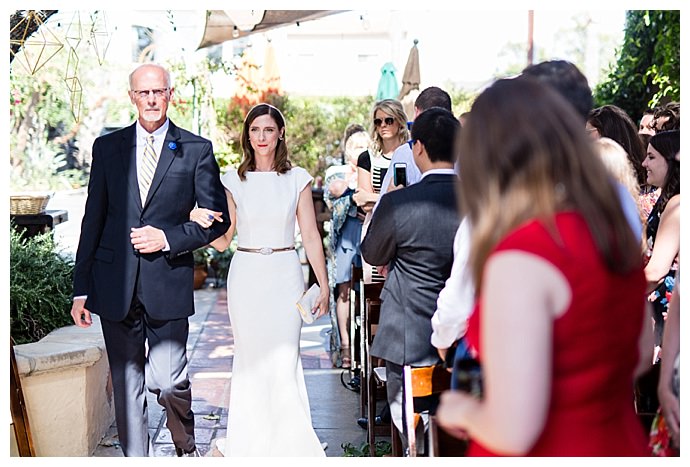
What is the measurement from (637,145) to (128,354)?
8.99 feet

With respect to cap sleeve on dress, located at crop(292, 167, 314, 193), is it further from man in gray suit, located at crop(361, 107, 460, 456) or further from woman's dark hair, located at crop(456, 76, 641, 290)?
woman's dark hair, located at crop(456, 76, 641, 290)

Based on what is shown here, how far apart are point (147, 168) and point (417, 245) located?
152cm

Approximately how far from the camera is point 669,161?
167 inches

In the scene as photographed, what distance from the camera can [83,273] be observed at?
15.4ft

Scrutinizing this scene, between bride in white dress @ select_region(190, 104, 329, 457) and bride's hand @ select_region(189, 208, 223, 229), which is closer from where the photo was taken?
bride's hand @ select_region(189, 208, 223, 229)

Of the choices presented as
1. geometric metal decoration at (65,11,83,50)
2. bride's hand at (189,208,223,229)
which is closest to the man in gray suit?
bride's hand at (189,208,223,229)

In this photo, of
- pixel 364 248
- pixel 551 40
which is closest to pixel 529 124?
pixel 364 248

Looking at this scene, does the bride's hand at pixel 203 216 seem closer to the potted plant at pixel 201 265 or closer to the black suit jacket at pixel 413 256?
the black suit jacket at pixel 413 256

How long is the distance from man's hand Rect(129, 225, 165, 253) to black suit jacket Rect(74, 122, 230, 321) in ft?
0.16

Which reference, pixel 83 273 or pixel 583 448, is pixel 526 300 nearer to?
pixel 583 448

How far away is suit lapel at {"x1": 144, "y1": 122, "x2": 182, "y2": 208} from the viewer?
466cm

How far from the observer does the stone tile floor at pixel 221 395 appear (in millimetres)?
5637

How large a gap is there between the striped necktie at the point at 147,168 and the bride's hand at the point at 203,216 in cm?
25

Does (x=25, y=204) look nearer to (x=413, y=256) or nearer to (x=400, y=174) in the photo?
(x=400, y=174)
